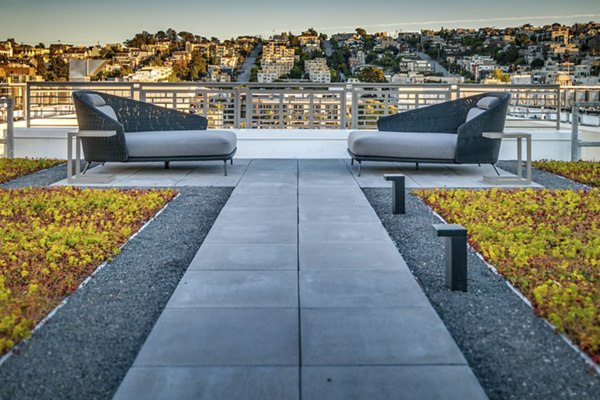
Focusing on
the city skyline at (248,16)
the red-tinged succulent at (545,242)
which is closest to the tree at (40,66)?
the city skyline at (248,16)

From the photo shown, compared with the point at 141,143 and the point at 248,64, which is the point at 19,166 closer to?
the point at 141,143

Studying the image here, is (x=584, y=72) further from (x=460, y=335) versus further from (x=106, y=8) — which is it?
(x=460, y=335)

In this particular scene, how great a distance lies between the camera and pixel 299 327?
8.40 feet

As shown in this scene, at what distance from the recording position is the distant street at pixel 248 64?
17.1 m

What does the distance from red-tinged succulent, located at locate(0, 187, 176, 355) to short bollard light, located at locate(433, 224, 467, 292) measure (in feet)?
5.91

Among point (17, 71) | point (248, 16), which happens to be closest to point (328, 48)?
point (248, 16)

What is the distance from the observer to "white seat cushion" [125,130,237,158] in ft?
23.1

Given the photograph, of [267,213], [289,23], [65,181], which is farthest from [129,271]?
[289,23]

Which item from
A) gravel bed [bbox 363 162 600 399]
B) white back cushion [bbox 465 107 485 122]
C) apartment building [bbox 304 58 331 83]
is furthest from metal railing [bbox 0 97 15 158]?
apartment building [bbox 304 58 331 83]

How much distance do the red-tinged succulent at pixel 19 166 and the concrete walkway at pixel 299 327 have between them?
12.6 ft

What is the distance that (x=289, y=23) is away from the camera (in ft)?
61.5

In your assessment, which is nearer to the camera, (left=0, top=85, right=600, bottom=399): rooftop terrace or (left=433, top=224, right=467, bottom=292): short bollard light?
(left=0, top=85, right=600, bottom=399): rooftop terrace

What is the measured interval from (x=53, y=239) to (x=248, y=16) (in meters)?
15.3

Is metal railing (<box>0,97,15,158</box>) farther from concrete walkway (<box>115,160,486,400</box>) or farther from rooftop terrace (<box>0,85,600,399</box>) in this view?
concrete walkway (<box>115,160,486,400</box>)
